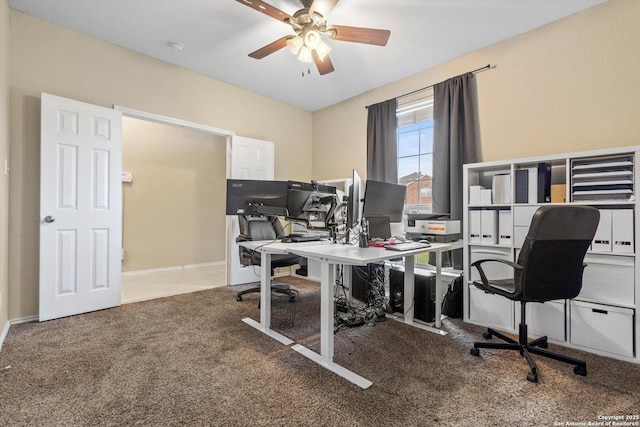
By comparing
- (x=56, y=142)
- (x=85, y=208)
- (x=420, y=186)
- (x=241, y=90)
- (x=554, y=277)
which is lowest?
(x=554, y=277)

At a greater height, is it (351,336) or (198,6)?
(198,6)

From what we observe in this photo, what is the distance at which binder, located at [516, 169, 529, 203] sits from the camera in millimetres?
2318

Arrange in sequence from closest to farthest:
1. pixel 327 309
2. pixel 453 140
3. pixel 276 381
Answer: pixel 276 381 < pixel 327 309 < pixel 453 140

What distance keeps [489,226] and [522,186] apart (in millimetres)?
411

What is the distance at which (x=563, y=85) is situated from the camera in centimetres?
248

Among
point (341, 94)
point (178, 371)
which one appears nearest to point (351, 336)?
point (178, 371)

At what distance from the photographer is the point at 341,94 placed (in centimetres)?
416

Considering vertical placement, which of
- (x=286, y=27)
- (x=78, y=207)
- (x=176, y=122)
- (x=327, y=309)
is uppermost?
(x=286, y=27)

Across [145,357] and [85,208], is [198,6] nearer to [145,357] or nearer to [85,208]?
[85,208]

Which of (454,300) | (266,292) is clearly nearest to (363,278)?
(454,300)

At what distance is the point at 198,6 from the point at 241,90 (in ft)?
5.29

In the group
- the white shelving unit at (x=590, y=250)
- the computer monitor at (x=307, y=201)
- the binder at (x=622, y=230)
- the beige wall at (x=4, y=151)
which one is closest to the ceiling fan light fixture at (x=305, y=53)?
the computer monitor at (x=307, y=201)

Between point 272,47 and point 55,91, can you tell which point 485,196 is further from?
point 55,91

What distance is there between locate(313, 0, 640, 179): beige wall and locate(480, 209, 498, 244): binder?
721 millimetres
